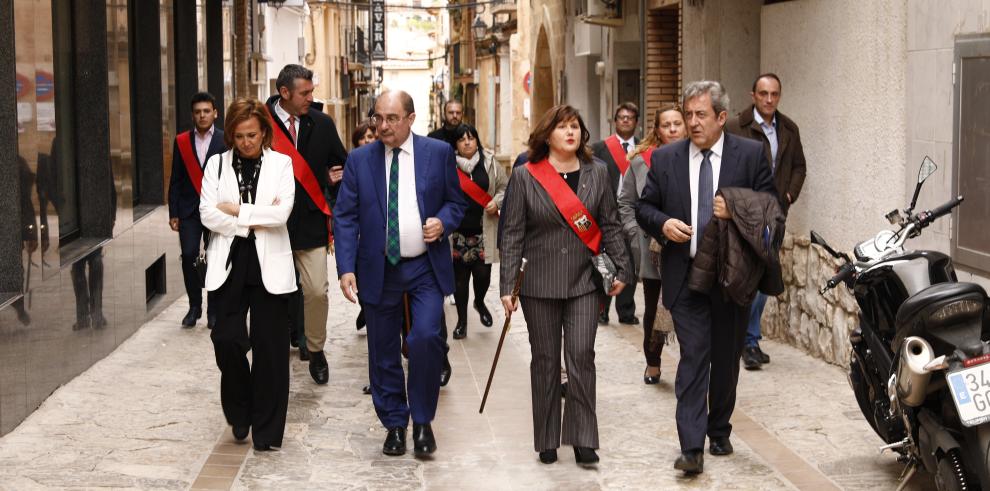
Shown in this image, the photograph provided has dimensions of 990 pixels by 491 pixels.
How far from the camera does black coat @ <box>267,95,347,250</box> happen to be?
9.51 m

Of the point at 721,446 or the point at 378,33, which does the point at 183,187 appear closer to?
the point at 721,446

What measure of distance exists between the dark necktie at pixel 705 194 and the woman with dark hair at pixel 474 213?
382cm

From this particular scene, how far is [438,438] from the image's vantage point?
26.9ft

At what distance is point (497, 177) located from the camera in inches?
447

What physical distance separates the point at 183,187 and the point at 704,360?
586 cm

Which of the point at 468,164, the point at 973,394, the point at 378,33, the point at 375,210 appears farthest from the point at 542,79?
the point at 378,33

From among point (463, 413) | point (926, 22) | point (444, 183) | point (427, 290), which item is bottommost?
point (463, 413)

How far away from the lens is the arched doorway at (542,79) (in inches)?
1204

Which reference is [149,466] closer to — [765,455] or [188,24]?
[765,455]

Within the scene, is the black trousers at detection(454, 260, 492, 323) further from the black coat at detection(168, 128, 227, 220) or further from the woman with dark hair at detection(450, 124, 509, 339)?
the black coat at detection(168, 128, 227, 220)

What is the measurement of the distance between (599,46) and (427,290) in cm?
1621

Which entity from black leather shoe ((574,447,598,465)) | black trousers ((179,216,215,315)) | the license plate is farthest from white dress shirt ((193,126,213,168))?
the license plate

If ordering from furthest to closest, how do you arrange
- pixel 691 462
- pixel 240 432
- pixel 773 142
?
1. pixel 773 142
2. pixel 240 432
3. pixel 691 462

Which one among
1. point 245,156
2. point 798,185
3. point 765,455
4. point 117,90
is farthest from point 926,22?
point 117,90
